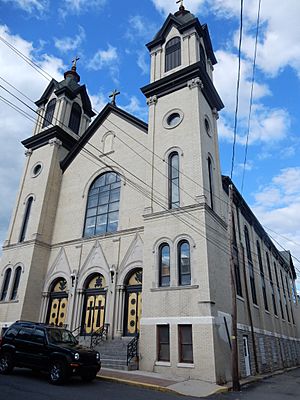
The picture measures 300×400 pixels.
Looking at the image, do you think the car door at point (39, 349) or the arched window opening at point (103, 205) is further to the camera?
the arched window opening at point (103, 205)

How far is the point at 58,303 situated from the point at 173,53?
18.5 metres

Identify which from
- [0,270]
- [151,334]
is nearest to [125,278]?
[151,334]

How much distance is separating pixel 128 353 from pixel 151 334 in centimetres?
133

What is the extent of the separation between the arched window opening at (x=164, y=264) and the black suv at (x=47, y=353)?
17.4ft

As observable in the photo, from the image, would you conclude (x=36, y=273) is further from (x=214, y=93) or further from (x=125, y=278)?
(x=214, y=93)

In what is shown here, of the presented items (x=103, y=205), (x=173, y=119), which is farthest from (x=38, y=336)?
(x=173, y=119)

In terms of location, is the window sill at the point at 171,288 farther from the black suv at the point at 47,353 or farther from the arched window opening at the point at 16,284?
the arched window opening at the point at 16,284

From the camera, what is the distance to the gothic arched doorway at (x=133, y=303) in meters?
17.1

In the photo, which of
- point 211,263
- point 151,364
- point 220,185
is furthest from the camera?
point 220,185

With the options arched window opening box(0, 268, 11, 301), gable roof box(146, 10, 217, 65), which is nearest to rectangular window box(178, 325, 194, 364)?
arched window opening box(0, 268, 11, 301)

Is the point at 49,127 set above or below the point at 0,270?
above

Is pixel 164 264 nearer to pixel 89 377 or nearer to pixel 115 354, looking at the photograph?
pixel 115 354

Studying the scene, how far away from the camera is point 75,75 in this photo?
101 ft

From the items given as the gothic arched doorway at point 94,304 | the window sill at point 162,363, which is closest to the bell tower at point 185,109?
the gothic arched doorway at point 94,304
